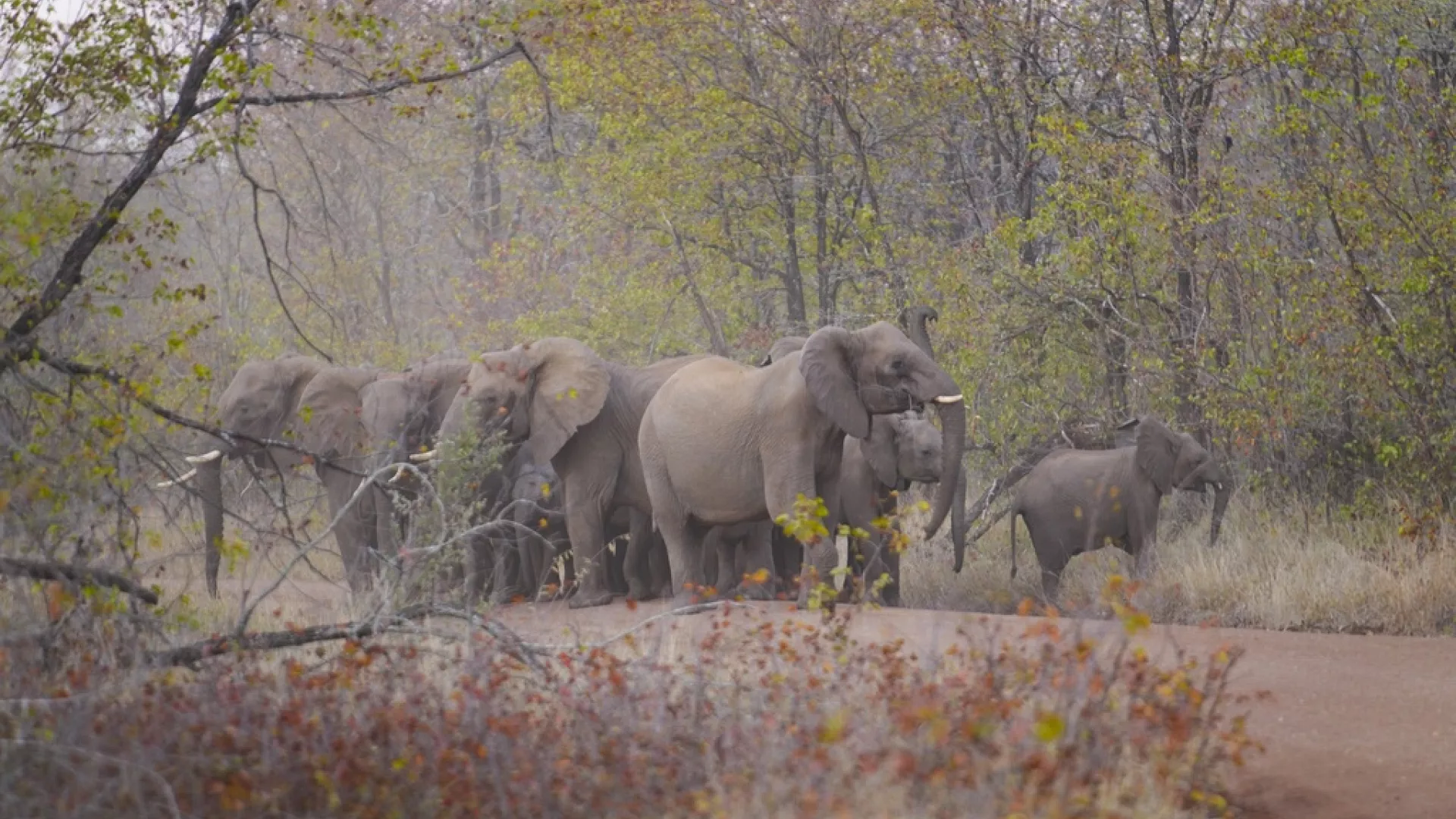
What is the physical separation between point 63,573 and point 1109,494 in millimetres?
9173

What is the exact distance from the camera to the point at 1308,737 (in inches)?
376

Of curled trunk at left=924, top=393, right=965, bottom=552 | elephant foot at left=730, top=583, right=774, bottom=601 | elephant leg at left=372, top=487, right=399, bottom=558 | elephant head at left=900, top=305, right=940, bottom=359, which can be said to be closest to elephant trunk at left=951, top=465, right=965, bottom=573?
elephant head at left=900, top=305, right=940, bottom=359

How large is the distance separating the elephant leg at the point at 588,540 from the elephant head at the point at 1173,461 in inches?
169

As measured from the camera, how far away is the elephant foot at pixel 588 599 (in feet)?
49.3

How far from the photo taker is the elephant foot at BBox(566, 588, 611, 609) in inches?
591

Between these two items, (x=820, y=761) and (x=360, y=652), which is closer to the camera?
(x=820, y=761)

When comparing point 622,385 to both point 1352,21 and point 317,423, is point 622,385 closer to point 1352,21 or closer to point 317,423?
point 317,423

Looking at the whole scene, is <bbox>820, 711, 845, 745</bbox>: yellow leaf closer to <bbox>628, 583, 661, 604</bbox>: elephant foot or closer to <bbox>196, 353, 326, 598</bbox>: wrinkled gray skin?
<bbox>628, 583, 661, 604</bbox>: elephant foot

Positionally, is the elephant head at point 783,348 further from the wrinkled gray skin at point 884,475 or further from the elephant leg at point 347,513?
the elephant leg at point 347,513

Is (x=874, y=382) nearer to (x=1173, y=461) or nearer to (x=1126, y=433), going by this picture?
(x=1173, y=461)

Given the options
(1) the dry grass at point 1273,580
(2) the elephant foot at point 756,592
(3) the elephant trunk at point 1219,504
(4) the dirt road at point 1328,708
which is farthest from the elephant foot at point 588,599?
(3) the elephant trunk at point 1219,504

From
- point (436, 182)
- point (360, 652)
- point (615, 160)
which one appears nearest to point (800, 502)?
point (360, 652)

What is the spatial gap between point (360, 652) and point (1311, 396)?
8.31 metres

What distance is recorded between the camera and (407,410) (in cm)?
1636
